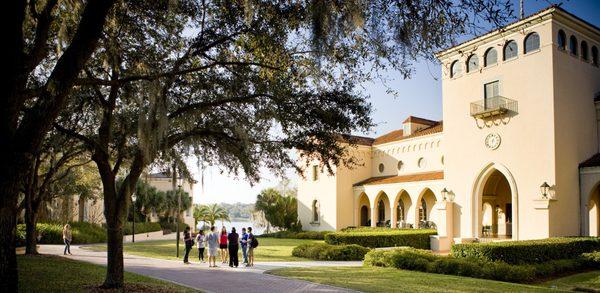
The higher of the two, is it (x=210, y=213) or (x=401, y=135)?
(x=401, y=135)

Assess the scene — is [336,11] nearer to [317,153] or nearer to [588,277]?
[317,153]

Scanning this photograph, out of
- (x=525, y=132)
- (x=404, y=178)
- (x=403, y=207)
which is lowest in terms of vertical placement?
(x=403, y=207)

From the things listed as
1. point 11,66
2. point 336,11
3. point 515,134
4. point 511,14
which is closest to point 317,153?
point 336,11

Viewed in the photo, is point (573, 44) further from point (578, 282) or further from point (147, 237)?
point (147, 237)

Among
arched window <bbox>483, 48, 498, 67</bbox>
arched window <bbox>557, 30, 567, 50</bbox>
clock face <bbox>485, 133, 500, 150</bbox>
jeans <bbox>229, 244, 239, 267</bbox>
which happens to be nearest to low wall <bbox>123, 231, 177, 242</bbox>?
jeans <bbox>229, 244, 239, 267</bbox>

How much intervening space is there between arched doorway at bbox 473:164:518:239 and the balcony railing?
122 inches

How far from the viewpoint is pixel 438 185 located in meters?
31.0

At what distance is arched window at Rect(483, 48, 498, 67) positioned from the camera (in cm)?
2475

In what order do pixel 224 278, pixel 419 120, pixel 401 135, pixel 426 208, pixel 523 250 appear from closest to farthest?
pixel 224 278, pixel 523 250, pixel 426 208, pixel 419 120, pixel 401 135

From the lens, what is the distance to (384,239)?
26.4 metres

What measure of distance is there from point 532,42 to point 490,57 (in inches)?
95.8

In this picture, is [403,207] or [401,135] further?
[401,135]

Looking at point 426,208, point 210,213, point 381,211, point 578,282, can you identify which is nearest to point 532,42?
point 578,282

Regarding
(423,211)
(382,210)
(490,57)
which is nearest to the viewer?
(490,57)
